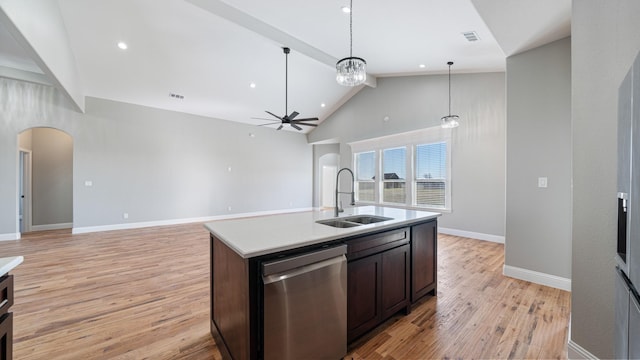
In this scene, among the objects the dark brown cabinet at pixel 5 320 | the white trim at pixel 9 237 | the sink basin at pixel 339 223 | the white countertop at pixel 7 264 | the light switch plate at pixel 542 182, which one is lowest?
the white trim at pixel 9 237

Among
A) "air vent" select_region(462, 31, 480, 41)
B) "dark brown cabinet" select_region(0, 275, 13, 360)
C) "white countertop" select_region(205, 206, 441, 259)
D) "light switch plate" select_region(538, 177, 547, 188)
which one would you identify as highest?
"air vent" select_region(462, 31, 480, 41)

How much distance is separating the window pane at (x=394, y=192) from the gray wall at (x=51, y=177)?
8598mm

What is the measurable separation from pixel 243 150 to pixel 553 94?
7580mm

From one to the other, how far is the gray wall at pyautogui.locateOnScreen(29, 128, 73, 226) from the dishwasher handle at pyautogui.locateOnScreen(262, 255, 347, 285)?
840 cm

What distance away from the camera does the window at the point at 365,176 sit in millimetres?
7551

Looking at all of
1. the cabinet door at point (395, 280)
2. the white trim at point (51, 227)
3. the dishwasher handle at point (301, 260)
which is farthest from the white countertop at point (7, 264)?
the white trim at point (51, 227)

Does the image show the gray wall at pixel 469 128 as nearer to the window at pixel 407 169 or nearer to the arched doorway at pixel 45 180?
the window at pixel 407 169

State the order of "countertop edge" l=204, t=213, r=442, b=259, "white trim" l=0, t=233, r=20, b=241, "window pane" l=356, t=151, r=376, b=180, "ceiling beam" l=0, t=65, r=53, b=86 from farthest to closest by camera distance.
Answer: "window pane" l=356, t=151, r=376, b=180
"white trim" l=0, t=233, r=20, b=241
"ceiling beam" l=0, t=65, r=53, b=86
"countertop edge" l=204, t=213, r=442, b=259

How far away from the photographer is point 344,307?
1.70 meters

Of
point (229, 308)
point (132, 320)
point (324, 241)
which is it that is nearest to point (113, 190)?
point (132, 320)

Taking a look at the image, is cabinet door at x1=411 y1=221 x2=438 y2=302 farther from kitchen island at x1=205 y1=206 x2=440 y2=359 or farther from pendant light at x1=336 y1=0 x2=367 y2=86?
pendant light at x1=336 y1=0 x2=367 y2=86

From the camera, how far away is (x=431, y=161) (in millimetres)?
5984

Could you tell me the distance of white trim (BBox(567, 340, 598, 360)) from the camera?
167 cm

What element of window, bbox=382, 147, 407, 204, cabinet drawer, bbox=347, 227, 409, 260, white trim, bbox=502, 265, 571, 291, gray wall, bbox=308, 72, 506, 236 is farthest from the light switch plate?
window, bbox=382, 147, 407, 204
